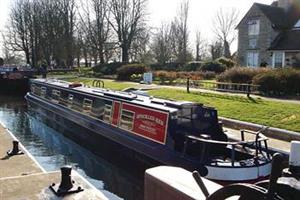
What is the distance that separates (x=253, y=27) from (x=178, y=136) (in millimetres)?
32609

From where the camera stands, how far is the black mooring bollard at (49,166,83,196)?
575 centimetres

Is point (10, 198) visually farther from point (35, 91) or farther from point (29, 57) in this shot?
point (29, 57)

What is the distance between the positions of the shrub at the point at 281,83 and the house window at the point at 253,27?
22.3 metres

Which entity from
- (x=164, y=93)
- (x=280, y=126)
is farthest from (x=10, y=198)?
Answer: (x=164, y=93)

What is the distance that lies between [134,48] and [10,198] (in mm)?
45330

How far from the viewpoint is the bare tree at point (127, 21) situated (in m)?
47.8

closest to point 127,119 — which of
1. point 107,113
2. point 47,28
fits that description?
point 107,113

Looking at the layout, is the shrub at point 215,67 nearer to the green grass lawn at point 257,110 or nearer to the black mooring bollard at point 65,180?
the green grass lawn at point 257,110

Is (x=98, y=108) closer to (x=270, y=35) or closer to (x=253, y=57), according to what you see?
(x=270, y=35)

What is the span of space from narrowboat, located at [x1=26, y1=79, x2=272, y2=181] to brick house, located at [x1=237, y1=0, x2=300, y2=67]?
25.1 metres

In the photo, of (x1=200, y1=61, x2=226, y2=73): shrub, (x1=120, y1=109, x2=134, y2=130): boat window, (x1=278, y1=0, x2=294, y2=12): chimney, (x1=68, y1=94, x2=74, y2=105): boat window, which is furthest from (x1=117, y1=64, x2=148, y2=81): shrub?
(x1=120, y1=109, x2=134, y2=130): boat window

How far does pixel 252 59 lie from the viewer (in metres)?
39.2

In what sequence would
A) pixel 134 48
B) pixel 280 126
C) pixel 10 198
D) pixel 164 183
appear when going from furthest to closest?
pixel 134 48
pixel 280 126
pixel 10 198
pixel 164 183

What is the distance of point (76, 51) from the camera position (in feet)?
172
